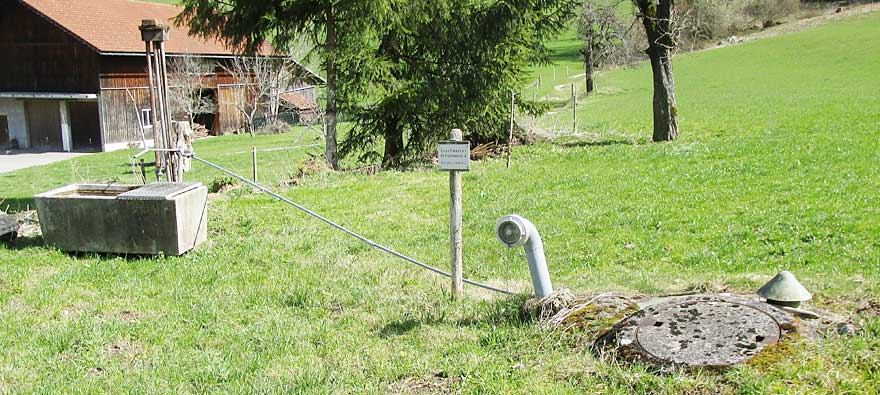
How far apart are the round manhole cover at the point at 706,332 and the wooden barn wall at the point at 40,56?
37798mm

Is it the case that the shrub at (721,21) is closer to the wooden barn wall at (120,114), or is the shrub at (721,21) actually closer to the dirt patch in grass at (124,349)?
the wooden barn wall at (120,114)

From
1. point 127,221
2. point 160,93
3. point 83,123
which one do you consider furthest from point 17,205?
point 83,123

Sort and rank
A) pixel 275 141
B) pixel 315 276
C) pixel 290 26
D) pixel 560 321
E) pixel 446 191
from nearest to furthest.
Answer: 1. pixel 560 321
2. pixel 315 276
3. pixel 446 191
4. pixel 290 26
5. pixel 275 141

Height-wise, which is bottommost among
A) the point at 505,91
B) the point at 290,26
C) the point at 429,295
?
the point at 429,295

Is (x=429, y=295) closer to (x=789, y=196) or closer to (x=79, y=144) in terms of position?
(x=789, y=196)

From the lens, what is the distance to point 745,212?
9.70 m

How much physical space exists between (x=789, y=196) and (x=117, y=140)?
35.7m

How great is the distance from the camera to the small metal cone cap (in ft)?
18.0

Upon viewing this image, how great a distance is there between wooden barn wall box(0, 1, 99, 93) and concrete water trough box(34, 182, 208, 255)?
3184 cm

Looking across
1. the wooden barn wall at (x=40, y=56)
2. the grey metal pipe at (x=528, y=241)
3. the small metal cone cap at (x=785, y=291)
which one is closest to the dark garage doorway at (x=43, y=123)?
the wooden barn wall at (x=40, y=56)

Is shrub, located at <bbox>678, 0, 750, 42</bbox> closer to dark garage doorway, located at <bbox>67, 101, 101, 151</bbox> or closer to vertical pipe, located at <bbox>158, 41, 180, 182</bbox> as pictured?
dark garage doorway, located at <bbox>67, 101, 101, 151</bbox>

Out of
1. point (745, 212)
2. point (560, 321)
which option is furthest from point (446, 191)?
point (560, 321)

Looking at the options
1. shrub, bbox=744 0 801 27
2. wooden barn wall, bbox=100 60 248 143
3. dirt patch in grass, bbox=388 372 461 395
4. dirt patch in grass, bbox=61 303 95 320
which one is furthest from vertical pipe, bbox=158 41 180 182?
shrub, bbox=744 0 801 27

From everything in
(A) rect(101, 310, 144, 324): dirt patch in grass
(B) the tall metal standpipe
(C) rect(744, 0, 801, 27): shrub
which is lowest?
(A) rect(101, 310, 144, 324): dirt patch in grass
